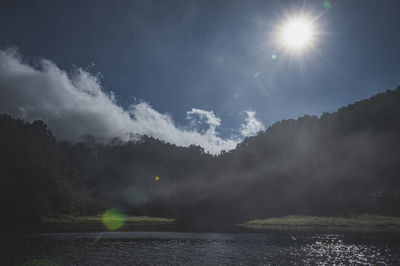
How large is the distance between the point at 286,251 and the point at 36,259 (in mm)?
66635

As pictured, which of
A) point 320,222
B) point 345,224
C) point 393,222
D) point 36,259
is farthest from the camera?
point 320,222

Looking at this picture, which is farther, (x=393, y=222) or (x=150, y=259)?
(x=393, y=222)

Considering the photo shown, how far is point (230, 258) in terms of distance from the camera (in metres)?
60.8

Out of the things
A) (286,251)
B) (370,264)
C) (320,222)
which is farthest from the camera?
(320,222)

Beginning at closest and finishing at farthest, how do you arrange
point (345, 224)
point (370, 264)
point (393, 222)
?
point (370, 264) → point (393, 222) → point (345, 224)

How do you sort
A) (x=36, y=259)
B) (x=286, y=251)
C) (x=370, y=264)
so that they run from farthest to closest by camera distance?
1. (x=286, y=251)
2. (x=36, y=259)
3. (x=370, y=264)

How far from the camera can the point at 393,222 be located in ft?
532

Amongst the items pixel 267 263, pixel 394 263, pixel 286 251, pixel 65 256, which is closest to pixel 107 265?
pixel 65 256

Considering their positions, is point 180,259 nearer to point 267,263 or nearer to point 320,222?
point 267,263

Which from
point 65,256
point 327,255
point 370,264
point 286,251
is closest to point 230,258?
point 286,251

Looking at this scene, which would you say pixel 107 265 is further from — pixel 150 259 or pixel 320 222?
pixel 320 222

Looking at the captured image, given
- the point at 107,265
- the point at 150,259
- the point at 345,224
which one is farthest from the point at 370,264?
the point at 345,224

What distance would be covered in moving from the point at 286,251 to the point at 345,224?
140181 mm

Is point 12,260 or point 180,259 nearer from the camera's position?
point 12,260
